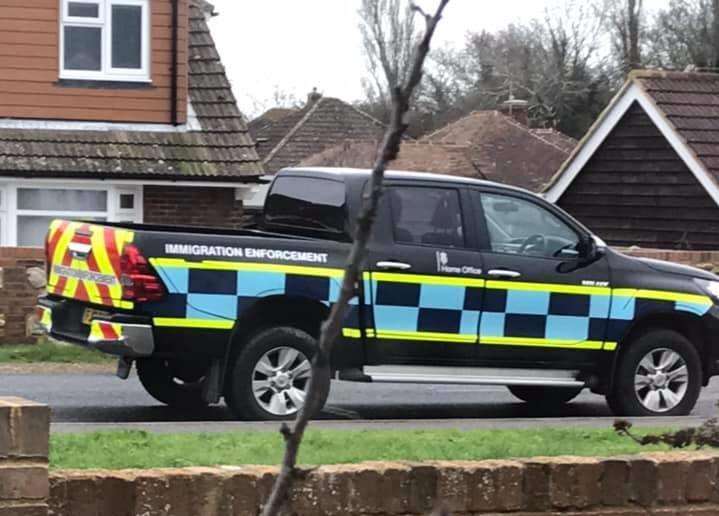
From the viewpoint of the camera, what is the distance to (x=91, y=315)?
9.24m

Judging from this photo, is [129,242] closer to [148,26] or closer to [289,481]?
[289,481]

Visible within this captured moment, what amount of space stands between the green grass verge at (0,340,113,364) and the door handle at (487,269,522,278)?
5.67 meters

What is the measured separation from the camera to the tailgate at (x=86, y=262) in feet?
29.6

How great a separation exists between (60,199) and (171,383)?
935 centimetres

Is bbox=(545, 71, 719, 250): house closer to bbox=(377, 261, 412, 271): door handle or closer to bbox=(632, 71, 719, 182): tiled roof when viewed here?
bbox=(632, 71, 719, 182): tiled roof

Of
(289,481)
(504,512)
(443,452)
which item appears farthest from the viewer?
(443,452)

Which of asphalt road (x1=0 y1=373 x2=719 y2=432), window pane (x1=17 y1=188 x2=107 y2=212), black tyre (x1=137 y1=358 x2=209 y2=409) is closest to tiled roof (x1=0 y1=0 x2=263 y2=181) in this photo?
window pane (x1=17 y1=188 x2=107 y2=212)

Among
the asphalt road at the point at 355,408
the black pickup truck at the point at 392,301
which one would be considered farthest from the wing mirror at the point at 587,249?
the asphalt road at the point at 355,408

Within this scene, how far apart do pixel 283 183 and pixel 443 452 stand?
5.01m

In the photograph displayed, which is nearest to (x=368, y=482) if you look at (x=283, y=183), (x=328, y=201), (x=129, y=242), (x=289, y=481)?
(x=289, y=481)

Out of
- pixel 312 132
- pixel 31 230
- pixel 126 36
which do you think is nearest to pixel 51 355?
pixel 31 230

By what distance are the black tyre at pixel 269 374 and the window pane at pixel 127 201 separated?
1046 centimetres

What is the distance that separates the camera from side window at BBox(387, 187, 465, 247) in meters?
9.75

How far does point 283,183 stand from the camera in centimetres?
1062
